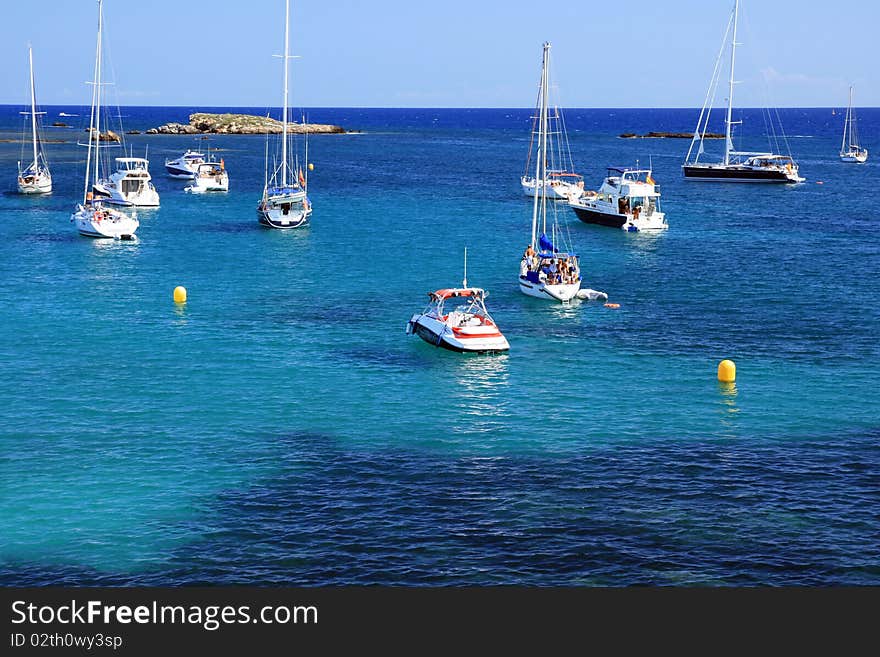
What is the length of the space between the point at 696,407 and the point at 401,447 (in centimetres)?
1495

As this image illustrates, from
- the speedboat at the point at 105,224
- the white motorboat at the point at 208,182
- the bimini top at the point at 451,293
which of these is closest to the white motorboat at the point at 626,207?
the speedboat at the point at 105,224

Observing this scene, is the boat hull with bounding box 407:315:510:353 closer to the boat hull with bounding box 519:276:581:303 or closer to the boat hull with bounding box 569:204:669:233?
the boat hull with bounding box 519:276:581:303

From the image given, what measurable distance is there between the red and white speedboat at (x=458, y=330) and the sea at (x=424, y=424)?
1071 millimetres

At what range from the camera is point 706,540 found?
36.5m

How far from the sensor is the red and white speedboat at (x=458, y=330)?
60312 mm

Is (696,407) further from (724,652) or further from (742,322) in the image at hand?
(724,652)

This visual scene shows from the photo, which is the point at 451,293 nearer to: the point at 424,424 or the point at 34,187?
the point at 424,424

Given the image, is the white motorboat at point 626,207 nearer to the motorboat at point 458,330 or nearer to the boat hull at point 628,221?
the boat hull at point 628,221

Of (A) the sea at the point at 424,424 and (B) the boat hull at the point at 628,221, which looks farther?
(B) the boat hull at the point at 628,221

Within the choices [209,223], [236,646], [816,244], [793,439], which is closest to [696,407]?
[793,439]

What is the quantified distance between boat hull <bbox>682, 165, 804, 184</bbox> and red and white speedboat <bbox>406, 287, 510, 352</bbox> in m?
112

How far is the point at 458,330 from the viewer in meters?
60.5

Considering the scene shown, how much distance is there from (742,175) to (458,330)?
117m

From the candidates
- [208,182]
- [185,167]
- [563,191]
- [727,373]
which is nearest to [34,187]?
[208,182]
